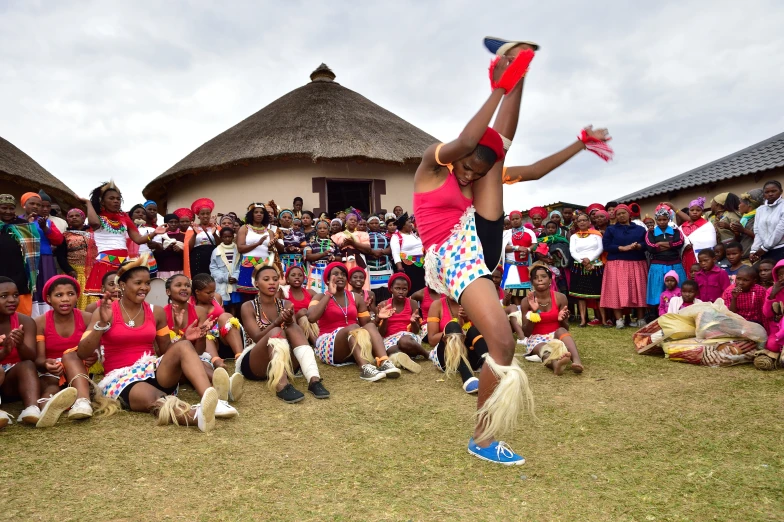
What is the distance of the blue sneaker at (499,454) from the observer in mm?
2967

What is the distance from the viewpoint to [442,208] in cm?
312

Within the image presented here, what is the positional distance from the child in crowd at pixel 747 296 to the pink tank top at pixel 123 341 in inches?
226

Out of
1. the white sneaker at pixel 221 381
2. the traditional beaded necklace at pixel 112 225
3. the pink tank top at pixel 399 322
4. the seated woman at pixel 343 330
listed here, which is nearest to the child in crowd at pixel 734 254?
the pink tank top at pixel 399 322

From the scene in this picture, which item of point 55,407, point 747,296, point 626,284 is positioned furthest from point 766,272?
point 55,407

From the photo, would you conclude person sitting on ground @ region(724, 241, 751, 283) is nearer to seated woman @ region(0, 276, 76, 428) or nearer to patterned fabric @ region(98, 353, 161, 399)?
patterned fabric @ region(98, 353, 161, 399)

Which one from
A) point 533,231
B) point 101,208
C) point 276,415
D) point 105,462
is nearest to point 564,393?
point 276,415

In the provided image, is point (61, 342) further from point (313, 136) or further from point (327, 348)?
point (313, 136)

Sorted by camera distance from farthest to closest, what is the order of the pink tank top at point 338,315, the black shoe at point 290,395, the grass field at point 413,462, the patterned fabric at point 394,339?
1. the patterned fabric at point 394,339
2. the pink tank top at point 338,315
3. the black shoe at point 290,395
4. the grass field at point 413,462

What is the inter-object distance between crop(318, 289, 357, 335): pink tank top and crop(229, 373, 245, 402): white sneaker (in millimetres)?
1580

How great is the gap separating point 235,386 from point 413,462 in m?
1.76

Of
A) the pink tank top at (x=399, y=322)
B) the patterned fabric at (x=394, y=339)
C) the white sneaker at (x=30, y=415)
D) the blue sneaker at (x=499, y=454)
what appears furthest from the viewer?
the pink tank top at (x=399, y=322)

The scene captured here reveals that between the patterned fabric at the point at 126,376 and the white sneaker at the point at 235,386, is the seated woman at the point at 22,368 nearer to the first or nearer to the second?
the patterned fabric at the point at 126,376

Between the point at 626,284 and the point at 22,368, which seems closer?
the point at 22,368

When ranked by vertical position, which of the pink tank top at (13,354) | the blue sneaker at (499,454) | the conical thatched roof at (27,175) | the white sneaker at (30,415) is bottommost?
the blue sneaker at (499,454)
